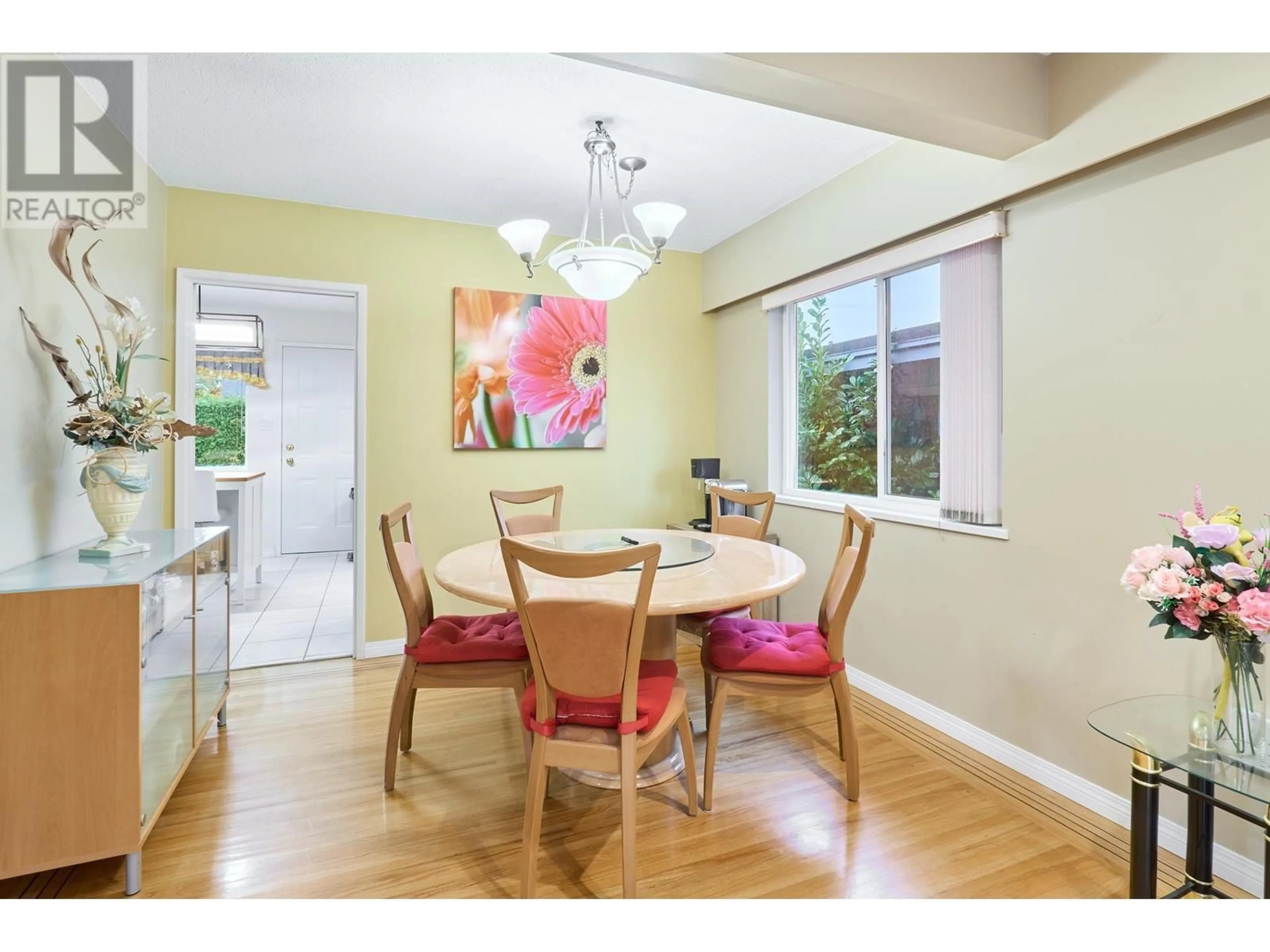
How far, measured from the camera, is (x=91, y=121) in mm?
2367

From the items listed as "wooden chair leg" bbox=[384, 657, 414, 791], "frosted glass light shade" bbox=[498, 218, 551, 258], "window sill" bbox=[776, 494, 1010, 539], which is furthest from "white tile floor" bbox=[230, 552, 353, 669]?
"window sill" bbox=[776, 494, 1010, 539]

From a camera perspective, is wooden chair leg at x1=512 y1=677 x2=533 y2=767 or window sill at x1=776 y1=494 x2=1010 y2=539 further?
window sill at x1=776 y1=494 x2=1010 y2=539

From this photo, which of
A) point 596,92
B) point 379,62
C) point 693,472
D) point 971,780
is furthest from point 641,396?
point 971,780

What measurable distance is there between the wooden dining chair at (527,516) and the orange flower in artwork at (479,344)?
0.59 m

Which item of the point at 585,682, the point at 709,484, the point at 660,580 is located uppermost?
the point at 709,484

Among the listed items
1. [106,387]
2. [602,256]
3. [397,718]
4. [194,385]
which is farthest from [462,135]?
[397,718]

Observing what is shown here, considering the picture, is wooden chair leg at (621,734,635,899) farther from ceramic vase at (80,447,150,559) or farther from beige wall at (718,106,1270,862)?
ceramic vase at (80,447,150,559)

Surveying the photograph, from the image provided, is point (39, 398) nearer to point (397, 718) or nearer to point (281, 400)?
point (397, 718)

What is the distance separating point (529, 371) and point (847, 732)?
2691 mm

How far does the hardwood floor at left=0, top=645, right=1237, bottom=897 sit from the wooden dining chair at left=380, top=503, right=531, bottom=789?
24 cm

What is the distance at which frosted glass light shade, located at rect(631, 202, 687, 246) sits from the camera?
225 centimetres

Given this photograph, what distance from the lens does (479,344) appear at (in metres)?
3.79
